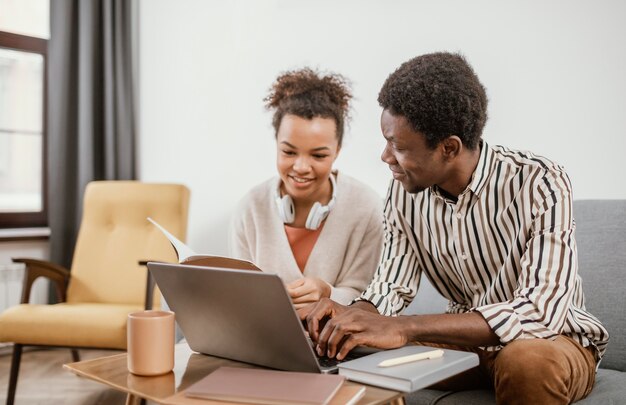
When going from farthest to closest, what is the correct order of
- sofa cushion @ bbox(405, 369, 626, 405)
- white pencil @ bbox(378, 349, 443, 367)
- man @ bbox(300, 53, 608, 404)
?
1. sofa cushion @ bbox(405, 369, 626, 405)
2. man @ bbox(300, 53, 608, 404)
3. white pencil @ bbox(378, 349, 443, 367)

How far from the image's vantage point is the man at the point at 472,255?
3.70 ft

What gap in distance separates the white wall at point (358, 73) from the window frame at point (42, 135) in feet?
1.74

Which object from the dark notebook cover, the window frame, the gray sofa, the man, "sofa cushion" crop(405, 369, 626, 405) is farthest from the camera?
the window frame

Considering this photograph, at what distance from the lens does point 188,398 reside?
0.86m

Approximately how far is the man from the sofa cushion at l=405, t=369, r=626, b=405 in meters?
0.03

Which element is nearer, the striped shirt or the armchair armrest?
the striped shirt

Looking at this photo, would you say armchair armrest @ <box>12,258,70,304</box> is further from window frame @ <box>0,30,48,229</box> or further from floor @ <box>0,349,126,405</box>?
window frame @ <box>0,30,48,229</box>

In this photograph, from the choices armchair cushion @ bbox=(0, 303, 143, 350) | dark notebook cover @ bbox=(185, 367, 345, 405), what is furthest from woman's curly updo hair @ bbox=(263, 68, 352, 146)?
dark notebook cover @ bbox=(185, 367, 345, 405)

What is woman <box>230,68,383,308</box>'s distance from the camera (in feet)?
6.38

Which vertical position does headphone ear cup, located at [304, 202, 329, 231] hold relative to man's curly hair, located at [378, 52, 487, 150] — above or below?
below

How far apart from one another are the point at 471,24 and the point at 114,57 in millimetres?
2184

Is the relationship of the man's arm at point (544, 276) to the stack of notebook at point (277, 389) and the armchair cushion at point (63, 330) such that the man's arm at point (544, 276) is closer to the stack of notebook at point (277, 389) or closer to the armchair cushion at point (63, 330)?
the stack of notebook at point (277, 389)

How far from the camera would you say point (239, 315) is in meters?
0.99

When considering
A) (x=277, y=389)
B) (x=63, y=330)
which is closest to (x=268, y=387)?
(x=277, y=389)
